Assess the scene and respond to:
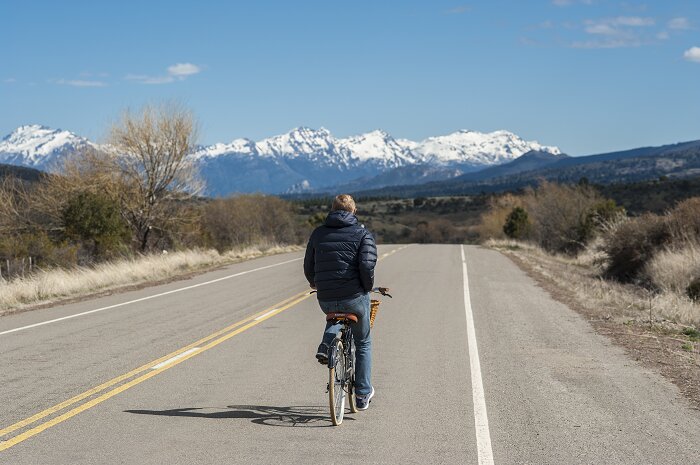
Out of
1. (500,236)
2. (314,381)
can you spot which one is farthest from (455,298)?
(500,236)

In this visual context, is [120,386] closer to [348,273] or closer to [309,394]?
[309,394]

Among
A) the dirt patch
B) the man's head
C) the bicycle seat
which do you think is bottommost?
the dirt patch

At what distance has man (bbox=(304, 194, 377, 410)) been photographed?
738 centimetres

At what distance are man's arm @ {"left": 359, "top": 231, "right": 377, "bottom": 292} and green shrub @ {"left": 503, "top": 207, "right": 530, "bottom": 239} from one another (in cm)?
5480

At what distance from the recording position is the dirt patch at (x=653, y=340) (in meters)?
9.52

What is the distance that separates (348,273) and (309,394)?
160cm

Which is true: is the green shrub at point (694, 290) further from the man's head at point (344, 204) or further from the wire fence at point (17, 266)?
the wire fence at point (17, 266)

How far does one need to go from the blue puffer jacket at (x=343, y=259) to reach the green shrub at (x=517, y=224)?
180ft

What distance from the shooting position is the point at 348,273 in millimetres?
7383

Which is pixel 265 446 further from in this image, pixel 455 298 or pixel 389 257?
pixel 389 257

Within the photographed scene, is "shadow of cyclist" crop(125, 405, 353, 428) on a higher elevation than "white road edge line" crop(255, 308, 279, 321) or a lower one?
higher

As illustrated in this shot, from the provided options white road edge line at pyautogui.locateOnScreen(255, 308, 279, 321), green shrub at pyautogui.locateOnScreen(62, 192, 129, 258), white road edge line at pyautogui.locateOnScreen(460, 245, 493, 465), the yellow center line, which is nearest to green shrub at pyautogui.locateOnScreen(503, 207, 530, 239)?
green shrub at pyautogui.locateOnScreen(62, 192, 129, 258)

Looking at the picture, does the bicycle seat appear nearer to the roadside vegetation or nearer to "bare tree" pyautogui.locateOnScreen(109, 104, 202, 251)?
the roadside vegetation

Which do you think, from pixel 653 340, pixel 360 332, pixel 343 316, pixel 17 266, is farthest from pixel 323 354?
pixel 17 266
